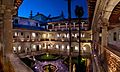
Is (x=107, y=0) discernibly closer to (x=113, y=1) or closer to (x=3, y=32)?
(x=113, y=1)

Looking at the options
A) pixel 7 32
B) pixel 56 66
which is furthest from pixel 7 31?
pixel 56 66

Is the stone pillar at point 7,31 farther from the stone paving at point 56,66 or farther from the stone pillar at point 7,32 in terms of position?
the stone paving at point 56,66

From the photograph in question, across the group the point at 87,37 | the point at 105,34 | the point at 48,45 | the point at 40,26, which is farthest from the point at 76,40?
the point at 105,34

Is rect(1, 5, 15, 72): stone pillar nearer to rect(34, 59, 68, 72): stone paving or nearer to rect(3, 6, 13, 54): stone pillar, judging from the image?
rect(3, 6, 13, 54): stone pillar

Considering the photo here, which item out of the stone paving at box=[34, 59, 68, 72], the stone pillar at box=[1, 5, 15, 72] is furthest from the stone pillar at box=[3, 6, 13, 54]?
the stone paving at box=[34, 59, 68, 72]

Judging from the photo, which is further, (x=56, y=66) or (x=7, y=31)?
(x=56, y=66)

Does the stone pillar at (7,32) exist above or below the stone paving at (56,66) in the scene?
above

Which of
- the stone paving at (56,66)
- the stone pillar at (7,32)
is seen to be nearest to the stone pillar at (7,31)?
the stone pillar at (7,32)

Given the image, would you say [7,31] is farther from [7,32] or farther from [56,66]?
[56,66]

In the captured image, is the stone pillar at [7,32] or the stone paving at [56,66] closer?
the stone pillar at [7,32]

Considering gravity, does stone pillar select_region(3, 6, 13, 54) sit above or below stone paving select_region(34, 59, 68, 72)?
above

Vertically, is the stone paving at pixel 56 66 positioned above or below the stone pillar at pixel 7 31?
below

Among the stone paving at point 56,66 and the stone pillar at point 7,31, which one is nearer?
the stone pillar at point 7,31

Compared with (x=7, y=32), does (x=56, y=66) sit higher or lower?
lower
